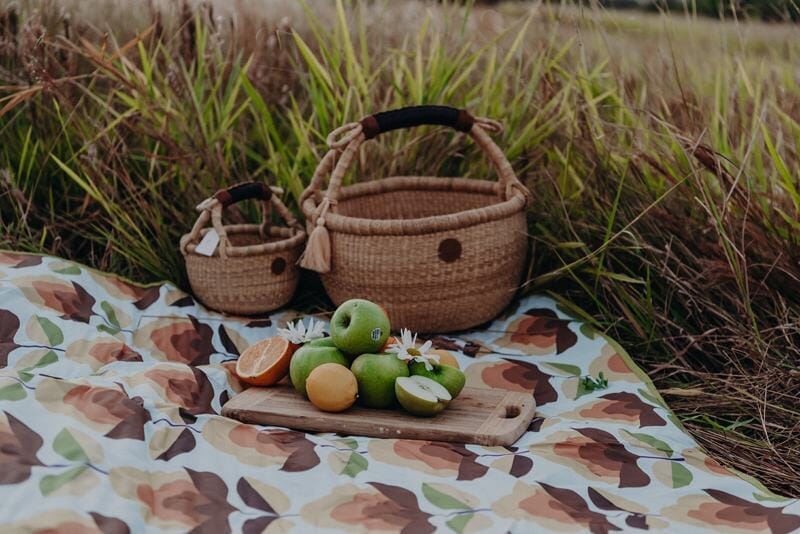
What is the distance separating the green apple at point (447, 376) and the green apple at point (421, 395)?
0.11 ft

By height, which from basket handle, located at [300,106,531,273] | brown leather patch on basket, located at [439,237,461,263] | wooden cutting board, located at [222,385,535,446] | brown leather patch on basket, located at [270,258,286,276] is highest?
basket handle, located at [300,106,531,273]

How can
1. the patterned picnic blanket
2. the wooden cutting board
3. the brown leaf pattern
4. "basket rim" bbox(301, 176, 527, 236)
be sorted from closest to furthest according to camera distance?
1. the patterned picnic blanket
2. the wooden cutting board
3. the brown leaf pattern
4. "basket rim" bbox(301, 176, 527, 236)

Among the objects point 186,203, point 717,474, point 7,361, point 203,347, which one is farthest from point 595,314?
point 7,361

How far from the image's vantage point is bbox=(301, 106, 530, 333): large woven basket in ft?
10.5

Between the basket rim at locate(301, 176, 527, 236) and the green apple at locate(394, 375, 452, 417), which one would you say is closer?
the green apple at locate(394, 375, 452, 417)

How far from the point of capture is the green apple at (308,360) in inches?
110

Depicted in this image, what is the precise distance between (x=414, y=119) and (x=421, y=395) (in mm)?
1103

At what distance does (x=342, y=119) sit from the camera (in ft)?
12.4

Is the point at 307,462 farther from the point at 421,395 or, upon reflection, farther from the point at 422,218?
the point at 422,218

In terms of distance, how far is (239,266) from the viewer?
11.1 ft

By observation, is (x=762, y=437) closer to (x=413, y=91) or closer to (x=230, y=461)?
(x=230, y=461)

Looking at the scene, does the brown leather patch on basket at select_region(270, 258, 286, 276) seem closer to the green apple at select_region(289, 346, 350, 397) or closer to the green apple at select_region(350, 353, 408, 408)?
the green apple at select_region(289, 346, 350, 397)

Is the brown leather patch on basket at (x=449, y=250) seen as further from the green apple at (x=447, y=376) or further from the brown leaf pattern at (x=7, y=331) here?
the brown leaf pattern at (x=7, y=331)

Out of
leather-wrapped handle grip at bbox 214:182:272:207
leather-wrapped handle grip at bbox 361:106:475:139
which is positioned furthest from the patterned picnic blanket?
leather-wrapped handle grip at bbox 361:106:475:139
